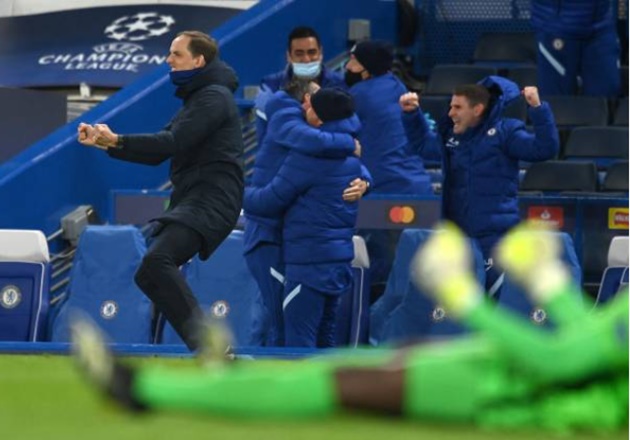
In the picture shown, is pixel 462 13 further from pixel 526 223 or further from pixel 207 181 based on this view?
pixel 207 181

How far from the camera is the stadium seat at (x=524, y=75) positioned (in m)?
14.4

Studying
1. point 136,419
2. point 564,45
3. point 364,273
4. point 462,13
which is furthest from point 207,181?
point 462,13

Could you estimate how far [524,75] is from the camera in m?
14.5

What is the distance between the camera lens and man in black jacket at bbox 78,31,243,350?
8.91 m

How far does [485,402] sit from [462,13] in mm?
11011

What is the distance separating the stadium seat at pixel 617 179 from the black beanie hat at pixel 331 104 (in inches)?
102

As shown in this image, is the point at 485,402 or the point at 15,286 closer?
the point at 485,402

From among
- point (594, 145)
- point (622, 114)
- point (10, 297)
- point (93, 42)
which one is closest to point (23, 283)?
point (10, 297)

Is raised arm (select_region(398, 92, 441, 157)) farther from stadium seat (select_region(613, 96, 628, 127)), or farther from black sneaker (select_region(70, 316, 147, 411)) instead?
black sneaker (select_region(70, 316, 147, 411))

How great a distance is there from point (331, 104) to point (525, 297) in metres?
1.49

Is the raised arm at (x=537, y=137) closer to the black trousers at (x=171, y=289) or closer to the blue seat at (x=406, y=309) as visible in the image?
the blue seat at (x=406, y=309)

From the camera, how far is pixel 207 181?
9.23m

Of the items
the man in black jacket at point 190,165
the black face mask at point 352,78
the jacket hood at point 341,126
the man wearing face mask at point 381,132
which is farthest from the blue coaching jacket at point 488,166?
the man in black jacket at point 190,165

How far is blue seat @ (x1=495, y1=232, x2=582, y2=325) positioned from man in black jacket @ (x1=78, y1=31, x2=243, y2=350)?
81.4 inches
